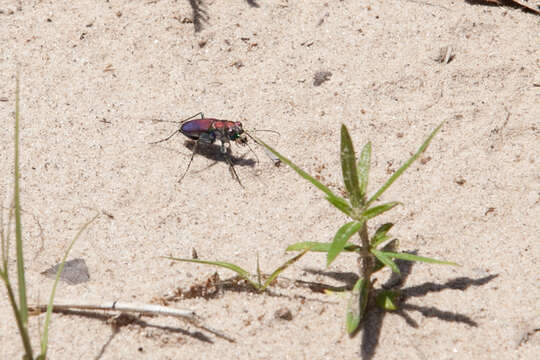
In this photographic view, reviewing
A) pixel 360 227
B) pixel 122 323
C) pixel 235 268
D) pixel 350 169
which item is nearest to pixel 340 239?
pixel 360 227

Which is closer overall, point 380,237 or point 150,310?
point 150,310

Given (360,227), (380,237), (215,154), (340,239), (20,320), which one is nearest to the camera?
(20,320)

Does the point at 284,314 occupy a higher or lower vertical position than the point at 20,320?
lower

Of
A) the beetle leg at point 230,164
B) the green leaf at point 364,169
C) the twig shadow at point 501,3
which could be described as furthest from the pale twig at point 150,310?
the twig shadow at point 501,3

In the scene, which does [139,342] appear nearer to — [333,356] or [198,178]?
[333,356]

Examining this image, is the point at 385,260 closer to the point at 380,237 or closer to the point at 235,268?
the point at 380,237

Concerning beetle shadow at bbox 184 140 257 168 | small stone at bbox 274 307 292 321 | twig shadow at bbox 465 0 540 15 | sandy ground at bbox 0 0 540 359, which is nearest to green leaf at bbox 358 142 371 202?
sandy ground at bbox 0 0 540 359
